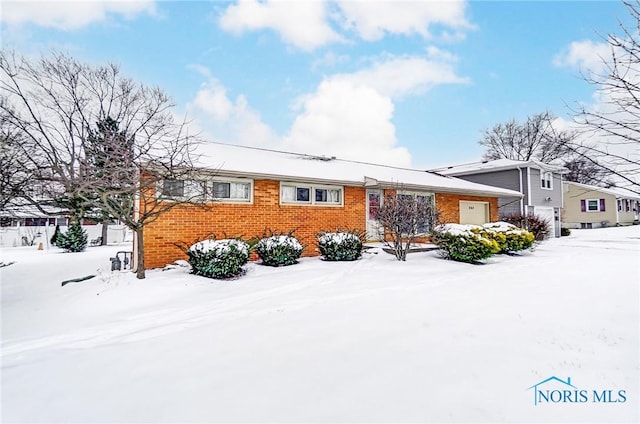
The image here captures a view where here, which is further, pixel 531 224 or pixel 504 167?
pixel 504 167

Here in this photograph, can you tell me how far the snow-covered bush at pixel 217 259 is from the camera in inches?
314

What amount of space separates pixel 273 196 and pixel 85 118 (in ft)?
26.2

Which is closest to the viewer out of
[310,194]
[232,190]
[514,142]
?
[232,190]

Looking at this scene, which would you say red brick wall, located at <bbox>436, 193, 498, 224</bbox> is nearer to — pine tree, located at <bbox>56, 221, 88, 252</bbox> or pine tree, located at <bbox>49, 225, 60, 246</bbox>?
pine tree, located at <bbox>56, 221, 88, 252</bbox>

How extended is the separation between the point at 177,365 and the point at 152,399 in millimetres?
695

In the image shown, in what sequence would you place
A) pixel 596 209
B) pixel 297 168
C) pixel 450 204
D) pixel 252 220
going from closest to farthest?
1. pixel 252 220
2. pixel 297 168
3. pixel 450 204
4. pixel 596 209

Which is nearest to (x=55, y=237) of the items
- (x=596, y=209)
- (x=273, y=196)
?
(x=273, y=196)

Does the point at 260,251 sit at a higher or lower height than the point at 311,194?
lower

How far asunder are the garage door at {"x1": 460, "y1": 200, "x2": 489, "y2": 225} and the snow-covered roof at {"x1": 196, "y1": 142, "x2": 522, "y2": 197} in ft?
2.47

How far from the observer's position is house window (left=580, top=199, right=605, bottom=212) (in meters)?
32.8

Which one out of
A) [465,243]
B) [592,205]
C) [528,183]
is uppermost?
[528,183]

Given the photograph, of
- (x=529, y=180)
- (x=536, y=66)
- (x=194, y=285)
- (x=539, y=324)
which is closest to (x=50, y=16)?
(x=194, y=285)

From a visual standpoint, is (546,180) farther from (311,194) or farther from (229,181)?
(229,181)

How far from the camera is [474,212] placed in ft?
55.6
